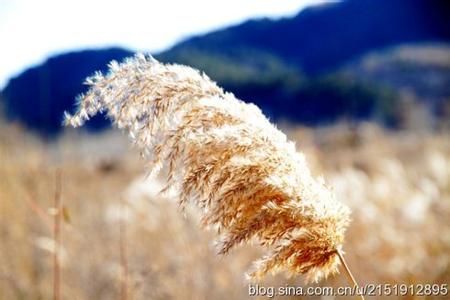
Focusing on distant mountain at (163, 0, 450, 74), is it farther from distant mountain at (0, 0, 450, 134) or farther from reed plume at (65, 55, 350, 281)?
reed plume at (65, 55, 350, 281)

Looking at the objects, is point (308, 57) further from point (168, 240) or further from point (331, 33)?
point (168, 240)

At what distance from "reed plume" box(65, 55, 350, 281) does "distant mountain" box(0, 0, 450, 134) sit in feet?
166

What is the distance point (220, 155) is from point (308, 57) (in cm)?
9093

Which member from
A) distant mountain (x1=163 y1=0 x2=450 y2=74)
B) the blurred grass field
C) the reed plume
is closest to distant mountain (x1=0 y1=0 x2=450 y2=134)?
distant mountain (x1=163 y1=0 x2=450 y2=74)

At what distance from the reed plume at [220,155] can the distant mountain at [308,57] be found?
166 feet

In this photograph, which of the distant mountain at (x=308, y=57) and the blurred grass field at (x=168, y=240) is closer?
the blurred grass field at (x=168, y=240)

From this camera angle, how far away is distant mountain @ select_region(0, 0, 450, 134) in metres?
58.1

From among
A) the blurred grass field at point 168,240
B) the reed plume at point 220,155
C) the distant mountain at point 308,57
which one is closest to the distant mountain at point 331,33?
the distant mountain at point 308,57

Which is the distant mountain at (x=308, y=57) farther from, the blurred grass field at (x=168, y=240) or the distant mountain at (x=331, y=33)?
the blurred grass field at (x=168, y=240)

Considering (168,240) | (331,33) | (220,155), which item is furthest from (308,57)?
(220,155)

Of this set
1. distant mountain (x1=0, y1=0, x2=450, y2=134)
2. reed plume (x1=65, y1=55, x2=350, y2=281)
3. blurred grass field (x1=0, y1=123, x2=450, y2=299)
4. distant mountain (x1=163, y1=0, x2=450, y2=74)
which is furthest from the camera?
distant mountain (x1=163, y1=0, x2=450, y2=74)

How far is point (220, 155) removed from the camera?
148 cm

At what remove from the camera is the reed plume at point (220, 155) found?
147cm

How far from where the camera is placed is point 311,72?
8662 cm
